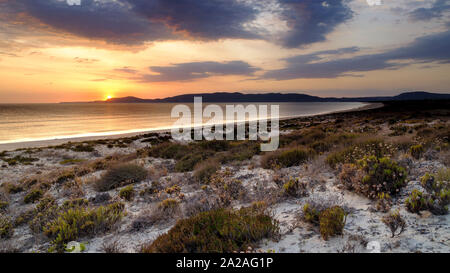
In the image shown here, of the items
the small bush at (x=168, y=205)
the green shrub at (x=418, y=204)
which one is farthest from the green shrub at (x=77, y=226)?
the green shrub at (x=418, y=204)

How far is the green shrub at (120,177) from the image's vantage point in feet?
28.1

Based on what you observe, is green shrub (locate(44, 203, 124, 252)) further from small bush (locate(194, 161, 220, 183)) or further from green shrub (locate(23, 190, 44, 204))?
green shrub (locate(23, 190, 44, 204))

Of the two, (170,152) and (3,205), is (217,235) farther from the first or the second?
(170,152)

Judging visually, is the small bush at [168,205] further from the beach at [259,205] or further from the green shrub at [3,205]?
the green shrub at [3,205]

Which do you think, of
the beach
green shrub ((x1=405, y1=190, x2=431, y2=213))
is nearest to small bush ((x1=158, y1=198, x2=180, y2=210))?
the beach

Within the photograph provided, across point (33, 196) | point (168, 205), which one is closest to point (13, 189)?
point (33, 196)

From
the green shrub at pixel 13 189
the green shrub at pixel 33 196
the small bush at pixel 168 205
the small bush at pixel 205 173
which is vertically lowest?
the green shrub at pixel 13 189

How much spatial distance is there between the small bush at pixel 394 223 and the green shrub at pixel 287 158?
4778mm

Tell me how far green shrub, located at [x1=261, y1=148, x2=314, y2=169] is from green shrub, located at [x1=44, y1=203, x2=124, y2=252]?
549 cm

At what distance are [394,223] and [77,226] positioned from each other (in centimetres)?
587

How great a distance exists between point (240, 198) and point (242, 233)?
221 cm

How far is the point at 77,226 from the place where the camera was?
483 cm
